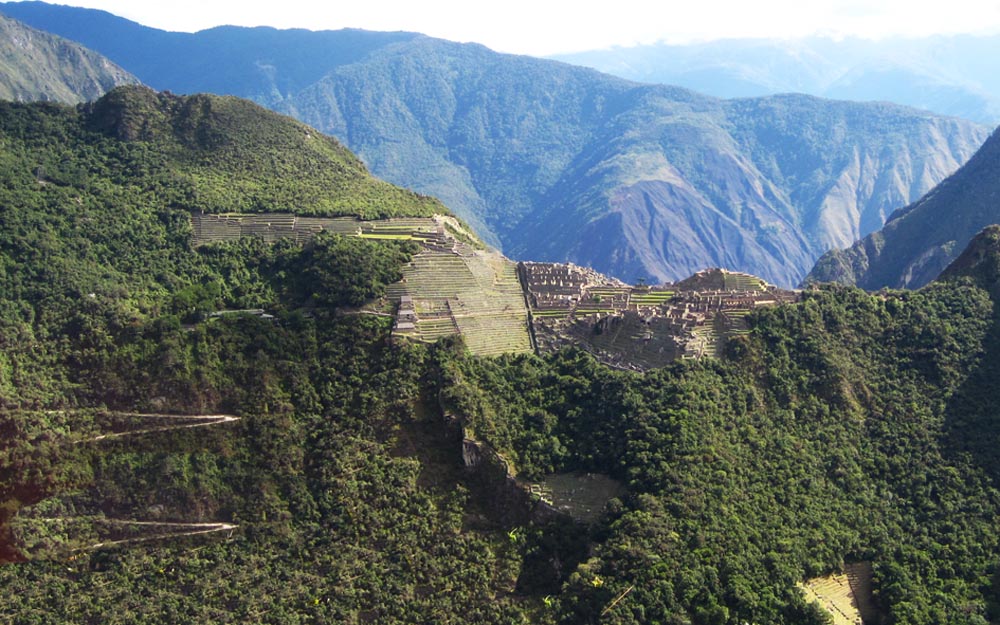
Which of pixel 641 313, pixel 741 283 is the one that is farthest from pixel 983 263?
pixel 641 313

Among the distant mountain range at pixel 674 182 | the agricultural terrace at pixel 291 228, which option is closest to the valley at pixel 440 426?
the agricultural terrace at pixel 291 228

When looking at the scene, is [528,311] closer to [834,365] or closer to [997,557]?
[834,365]

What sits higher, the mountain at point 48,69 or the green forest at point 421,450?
the mountain at point 48,69

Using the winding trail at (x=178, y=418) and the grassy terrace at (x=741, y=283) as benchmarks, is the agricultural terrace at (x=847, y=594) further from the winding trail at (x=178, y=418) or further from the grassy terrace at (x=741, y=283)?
the winding trail at (x=178, y=418)

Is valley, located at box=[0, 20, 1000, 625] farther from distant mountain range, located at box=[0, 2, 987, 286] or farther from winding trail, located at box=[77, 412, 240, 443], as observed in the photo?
distant mountain range, located at box=[0, 2, 987, 286]

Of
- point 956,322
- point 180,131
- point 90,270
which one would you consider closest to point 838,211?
point 956,322

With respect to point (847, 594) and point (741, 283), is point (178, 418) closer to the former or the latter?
point (847, 594)
